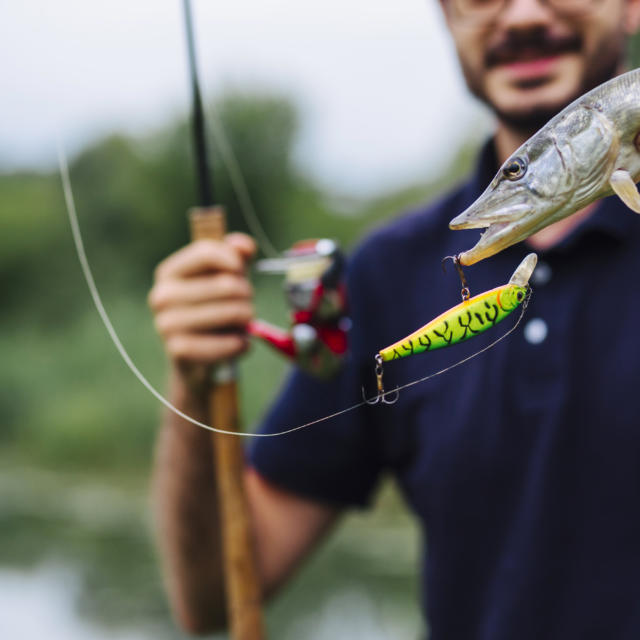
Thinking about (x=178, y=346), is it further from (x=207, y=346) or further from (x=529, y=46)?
(x=529, y=46)

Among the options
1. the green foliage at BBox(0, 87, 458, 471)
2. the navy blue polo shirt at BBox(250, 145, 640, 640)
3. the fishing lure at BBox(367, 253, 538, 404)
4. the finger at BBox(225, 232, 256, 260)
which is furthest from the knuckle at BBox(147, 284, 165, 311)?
the green foliage at BBox(0, 87, 458, 471)

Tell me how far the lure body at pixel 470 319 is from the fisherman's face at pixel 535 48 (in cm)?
54

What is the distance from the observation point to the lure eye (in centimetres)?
43

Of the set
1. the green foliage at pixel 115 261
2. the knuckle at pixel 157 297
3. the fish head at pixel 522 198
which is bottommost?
the green foliage at pixel 115 261

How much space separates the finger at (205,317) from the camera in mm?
1109

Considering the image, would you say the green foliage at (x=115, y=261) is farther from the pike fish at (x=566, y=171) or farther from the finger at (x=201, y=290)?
the pike fish at (x=566, y=171)

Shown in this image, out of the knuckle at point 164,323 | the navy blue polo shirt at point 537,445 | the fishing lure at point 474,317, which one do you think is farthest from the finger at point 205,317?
the fishing lure at point 474,317

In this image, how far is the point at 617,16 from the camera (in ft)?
3.14

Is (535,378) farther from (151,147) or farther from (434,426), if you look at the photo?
(151,147)

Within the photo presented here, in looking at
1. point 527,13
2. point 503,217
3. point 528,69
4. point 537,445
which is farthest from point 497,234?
point 537,445

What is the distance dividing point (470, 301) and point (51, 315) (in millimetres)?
7572

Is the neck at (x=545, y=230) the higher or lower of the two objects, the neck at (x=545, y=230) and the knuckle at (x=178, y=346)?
the higher

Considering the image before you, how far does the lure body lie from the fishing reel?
606mm

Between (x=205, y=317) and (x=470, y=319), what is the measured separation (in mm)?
715
